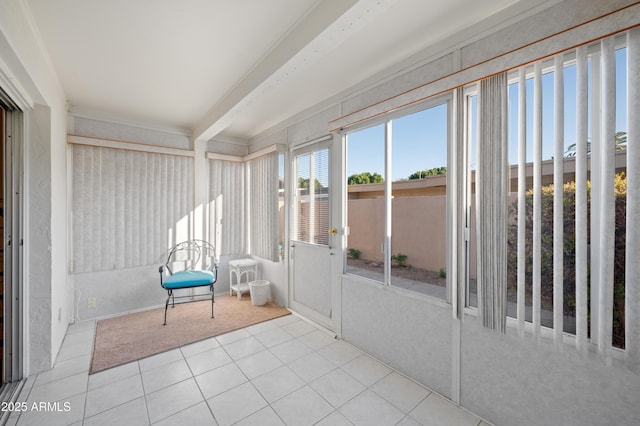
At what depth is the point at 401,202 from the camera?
2289 millimetres

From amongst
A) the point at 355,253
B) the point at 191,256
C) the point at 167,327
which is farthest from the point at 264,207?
the point at 167,327

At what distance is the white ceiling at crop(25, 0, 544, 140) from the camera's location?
160 cm

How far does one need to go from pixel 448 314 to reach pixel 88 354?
3124mm

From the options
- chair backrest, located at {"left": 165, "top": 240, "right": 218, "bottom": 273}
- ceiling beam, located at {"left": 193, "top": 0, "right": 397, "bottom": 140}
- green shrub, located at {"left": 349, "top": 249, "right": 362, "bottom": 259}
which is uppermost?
ceiling beam, located at {"left": 193, "top": 0, "right": 397, "bottom": 140}

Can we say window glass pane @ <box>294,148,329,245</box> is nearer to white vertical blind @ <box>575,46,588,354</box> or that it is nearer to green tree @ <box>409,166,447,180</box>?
green tree @ <box>409,166,447,180</box>

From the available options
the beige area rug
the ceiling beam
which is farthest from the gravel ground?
the ceiling beam

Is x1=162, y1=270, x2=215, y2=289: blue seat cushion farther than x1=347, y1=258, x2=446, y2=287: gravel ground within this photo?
Yes

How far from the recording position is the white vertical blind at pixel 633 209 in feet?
3.86

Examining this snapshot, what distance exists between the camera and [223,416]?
174 cm

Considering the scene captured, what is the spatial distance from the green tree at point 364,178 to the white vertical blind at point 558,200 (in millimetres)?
1248

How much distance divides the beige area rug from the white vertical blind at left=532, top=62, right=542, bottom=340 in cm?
272

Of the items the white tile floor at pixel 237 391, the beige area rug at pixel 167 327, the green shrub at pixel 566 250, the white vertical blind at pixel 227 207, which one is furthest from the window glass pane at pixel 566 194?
the white vertical blind at pixel 227 207

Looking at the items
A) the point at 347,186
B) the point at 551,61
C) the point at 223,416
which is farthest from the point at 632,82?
the point at 223,416

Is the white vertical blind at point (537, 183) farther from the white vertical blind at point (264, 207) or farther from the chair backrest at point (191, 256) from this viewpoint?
the chair backrest at point (191, 256)
